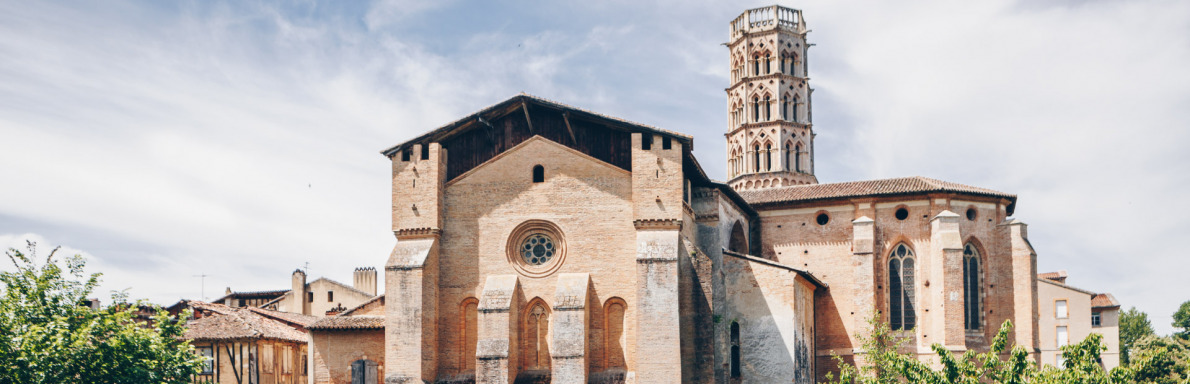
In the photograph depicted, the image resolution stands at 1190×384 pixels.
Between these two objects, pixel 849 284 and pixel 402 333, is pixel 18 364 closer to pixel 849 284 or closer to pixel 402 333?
pixel 402 333

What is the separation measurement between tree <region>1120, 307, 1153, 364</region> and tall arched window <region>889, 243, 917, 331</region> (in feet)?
122

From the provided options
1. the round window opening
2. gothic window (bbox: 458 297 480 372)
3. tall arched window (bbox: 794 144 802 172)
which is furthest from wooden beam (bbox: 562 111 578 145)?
tall arched window (bbox: 794 144 802 172)

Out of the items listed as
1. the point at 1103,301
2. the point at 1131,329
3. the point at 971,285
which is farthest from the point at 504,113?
the point at 1131,329

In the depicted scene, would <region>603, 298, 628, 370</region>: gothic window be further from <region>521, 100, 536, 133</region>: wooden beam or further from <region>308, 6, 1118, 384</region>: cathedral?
<region>521, 100, 536, 133</region>: wooden beam

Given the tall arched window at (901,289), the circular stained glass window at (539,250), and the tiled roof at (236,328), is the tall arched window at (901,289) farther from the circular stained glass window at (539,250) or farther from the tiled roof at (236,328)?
the tiled roof at (236,328)

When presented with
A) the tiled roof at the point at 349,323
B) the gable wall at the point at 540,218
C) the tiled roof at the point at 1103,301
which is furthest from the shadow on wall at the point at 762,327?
the tiled roof at the point at 1103,301

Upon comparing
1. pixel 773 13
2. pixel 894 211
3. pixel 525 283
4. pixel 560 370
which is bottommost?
pixel 560 370

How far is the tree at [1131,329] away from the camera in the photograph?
71.9 meters

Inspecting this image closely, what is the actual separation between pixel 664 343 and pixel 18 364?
1596 centimetres

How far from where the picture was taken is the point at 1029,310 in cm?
4016

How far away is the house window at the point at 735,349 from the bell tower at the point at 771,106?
73.4 ft

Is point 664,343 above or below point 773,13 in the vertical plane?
below

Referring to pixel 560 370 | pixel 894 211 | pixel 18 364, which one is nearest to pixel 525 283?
pixel 560 370

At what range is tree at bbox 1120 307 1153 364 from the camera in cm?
7194
